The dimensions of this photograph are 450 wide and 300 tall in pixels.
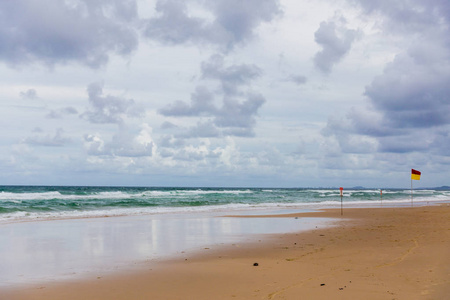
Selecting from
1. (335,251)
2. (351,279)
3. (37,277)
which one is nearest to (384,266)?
(351,279)

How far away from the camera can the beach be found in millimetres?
6750

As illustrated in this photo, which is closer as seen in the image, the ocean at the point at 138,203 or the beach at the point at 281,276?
the beach at the point at 281,276

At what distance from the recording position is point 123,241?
44.5ft

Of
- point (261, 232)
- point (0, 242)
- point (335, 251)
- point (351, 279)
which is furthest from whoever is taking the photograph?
point (261, 232)

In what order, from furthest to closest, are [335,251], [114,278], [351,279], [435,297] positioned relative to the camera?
[335,251]
[114,278]
[351,279]
[435,297]

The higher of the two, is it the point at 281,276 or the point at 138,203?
the point at 281,276

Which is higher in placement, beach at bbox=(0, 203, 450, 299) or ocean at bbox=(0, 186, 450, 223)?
beach at bbox=(0, 203, 450, 299)

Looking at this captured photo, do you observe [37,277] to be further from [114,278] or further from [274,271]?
[274,271]

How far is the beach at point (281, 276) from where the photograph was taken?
675 centimetres

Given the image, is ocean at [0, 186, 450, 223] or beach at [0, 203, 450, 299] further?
ocean at [0, 186, 450, 223]

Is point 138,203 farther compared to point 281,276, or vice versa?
point 138,203

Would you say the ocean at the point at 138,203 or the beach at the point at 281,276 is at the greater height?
the beach at the point at 281,276

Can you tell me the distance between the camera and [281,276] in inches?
314

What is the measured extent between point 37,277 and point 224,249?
213 inches
